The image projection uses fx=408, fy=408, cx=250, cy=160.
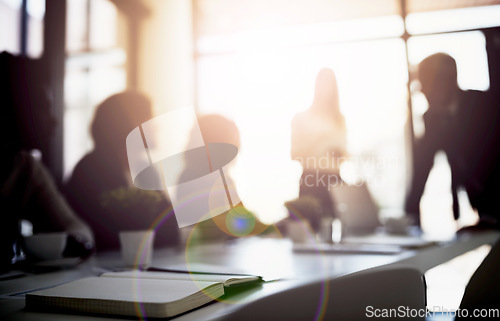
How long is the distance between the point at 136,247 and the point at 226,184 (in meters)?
1.00

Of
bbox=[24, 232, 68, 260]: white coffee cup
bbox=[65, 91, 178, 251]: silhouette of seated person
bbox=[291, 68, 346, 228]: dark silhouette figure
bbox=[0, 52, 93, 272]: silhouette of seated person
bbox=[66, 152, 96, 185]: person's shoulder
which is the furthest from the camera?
A: bbox=[291, 68, 346, 228]: dark silhouette figure

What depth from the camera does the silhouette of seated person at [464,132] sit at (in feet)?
7.13

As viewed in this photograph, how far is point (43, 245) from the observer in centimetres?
105

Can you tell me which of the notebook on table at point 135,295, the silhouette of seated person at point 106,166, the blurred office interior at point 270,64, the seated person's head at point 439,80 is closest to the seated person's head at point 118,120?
the silhouette of seated person at point 106,166

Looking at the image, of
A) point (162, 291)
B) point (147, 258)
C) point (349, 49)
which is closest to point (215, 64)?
point (349, 49)

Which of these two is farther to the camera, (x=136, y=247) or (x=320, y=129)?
(x=320, y=129)

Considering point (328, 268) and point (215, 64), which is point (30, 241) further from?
point (215, 64)

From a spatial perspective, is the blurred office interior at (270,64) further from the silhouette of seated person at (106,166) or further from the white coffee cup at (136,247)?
the white coffee cup at (136,247)

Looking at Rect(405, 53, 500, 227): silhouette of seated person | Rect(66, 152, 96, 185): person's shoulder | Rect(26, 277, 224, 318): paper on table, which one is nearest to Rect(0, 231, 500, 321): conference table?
Rect(26, 277, 224, 318): paper on table

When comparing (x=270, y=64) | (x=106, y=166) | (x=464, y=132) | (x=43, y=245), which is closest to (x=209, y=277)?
(x=43, y=245)

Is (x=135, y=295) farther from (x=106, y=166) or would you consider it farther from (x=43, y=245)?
(x=106, y=166)

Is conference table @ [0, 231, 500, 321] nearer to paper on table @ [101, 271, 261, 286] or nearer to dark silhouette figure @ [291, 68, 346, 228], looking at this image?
paper on table @ [101, 271, 261, 286]

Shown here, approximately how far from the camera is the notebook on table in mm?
516

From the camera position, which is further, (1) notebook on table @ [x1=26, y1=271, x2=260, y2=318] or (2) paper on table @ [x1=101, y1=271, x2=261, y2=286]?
(2) paper on table @ [x1=101, y1=271, x2=261, y2=286]
